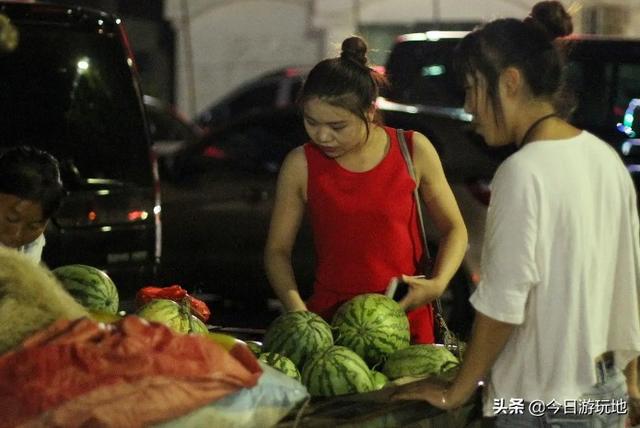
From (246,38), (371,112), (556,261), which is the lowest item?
(246,38)

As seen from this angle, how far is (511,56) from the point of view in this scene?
3377 millimetres

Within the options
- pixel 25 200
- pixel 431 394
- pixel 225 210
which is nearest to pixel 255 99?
pixel 225 210

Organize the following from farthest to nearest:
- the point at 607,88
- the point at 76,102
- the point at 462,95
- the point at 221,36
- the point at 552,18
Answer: the point at 221,36 → the point at 607,88 → the point at 462,95 → the point at 76,102 → the point at 552,18

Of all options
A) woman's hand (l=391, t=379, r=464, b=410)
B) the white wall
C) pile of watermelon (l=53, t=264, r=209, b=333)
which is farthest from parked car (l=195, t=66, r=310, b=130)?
woman's hand (l=391, t=379, r=464, b=410)

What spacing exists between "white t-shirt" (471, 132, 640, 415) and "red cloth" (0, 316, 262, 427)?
70 centimetres

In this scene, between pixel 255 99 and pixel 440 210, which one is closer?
pixel 440 210

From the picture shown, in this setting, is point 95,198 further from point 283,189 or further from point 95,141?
point 283,189

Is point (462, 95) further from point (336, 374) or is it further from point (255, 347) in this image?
point (336, 374)

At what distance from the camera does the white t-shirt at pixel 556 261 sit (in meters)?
3.27

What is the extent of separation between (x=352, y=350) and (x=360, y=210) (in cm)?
60

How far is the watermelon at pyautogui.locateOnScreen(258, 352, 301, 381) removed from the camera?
384 cm

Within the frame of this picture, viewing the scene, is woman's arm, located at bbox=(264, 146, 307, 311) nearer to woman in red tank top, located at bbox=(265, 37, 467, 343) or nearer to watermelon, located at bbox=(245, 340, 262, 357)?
woman in red tank top, located at bbox=(265, 37, 467, 343)

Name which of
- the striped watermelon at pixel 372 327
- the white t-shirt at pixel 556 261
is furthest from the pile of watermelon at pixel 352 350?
the white t-shirt at pixel 556 261

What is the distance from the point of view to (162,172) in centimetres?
1113
